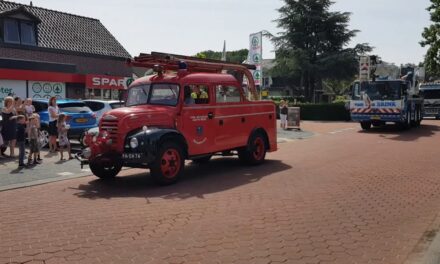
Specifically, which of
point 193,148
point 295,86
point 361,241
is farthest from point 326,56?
point 361,241

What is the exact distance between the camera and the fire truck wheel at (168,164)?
872 cm

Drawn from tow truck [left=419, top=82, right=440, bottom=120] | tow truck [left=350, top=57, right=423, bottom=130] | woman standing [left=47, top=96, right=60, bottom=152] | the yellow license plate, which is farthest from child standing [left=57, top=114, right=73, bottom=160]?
tow truck [left=419, top=82, right=440, bottom=120]

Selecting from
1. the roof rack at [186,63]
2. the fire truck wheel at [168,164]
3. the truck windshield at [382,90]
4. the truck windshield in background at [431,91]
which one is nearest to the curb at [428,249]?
the fire truck wheel at [168,164]

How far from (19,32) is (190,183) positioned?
2298cm

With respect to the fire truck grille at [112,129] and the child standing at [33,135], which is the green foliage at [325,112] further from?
the fire truck grille at [112,129]

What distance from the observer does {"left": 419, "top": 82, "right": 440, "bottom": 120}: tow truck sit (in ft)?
110

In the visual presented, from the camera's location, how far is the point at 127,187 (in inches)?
352

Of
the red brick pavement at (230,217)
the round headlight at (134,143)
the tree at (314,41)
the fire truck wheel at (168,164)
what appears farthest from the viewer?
the tree at (314,41)

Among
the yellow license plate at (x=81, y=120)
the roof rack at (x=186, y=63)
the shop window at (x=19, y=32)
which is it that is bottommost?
the yellow license plate at (x=81, y=120)

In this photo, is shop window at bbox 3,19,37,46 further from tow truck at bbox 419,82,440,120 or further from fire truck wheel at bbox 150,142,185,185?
tow truck at bbox 419,82,440,120

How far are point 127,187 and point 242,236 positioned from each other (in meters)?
3.83

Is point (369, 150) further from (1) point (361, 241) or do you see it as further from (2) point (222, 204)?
(1) point (361, 241)

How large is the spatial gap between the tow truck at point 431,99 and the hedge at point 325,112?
557cm

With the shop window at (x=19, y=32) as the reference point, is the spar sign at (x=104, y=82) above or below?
below
